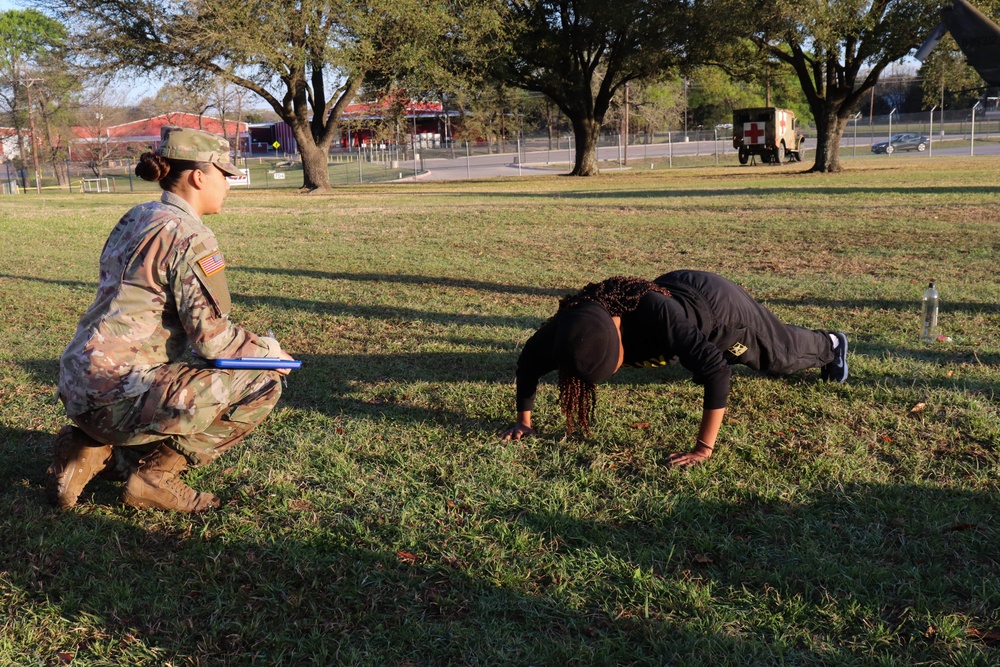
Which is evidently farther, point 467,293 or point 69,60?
point 69,60

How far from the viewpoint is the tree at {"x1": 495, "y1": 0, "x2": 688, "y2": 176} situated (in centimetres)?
3025

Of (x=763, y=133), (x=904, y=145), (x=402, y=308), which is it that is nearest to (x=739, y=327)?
(x=402, y=308)

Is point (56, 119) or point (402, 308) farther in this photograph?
point (56, 119)

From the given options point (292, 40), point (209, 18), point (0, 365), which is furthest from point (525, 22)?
point (0, 365)

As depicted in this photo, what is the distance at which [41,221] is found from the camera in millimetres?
17359

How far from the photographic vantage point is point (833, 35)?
24.5m

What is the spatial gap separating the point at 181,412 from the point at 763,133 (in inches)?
1541

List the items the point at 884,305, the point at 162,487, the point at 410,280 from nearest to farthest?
1. the point at 162,487
2. the point at 884,305
3. the point at 410,280

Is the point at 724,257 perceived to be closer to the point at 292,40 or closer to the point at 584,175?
the point at 292,40

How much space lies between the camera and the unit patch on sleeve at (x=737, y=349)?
439 centimetres

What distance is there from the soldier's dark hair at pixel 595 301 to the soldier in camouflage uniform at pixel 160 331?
131 cm

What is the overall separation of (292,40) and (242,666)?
27.1 meters

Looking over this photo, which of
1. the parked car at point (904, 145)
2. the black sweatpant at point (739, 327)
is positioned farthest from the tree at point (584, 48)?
the black sweatpant at point (739, 327)

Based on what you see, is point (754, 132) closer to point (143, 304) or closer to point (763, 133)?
point (763, 133)
